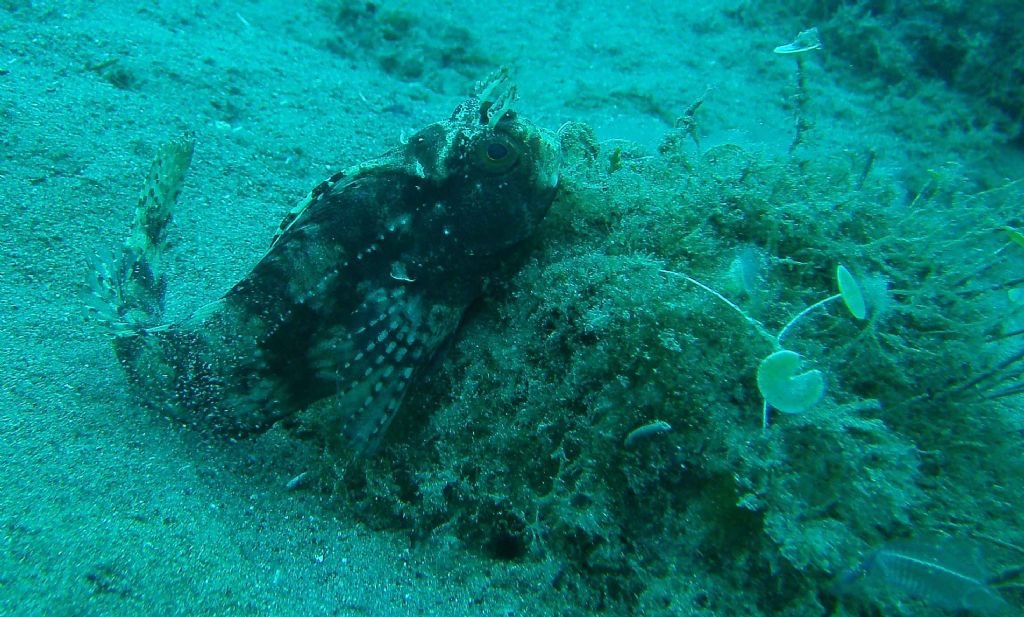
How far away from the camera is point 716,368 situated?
2.09 metres

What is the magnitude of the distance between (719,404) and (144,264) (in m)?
3.42

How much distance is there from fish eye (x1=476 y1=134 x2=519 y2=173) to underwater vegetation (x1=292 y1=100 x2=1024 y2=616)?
0.42 meters

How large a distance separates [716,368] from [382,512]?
184cm

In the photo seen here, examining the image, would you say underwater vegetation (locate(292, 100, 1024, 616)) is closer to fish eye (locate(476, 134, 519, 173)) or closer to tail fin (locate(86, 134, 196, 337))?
fish eye (locate(476, 134, 519, 173))

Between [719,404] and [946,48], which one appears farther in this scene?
[946,48]

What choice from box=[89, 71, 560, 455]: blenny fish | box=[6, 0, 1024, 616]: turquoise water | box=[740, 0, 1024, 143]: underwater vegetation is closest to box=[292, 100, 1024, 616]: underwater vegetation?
box=[6, 0, 1024, 616]: turquoise water

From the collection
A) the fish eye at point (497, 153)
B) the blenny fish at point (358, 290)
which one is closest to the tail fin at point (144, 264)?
the blenny fish at point (358, 290)

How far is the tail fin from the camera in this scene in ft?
9.92

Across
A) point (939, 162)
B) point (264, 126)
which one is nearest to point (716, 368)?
point (264, 126)

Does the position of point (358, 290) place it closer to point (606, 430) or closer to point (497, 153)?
point (497, 153)

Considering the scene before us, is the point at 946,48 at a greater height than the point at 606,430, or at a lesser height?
lesser

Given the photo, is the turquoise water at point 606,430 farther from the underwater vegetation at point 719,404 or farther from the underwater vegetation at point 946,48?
the underwater vegetation at point 946,48

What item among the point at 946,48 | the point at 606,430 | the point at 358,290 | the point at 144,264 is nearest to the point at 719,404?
the point at 606,430

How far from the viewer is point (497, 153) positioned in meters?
3.04
